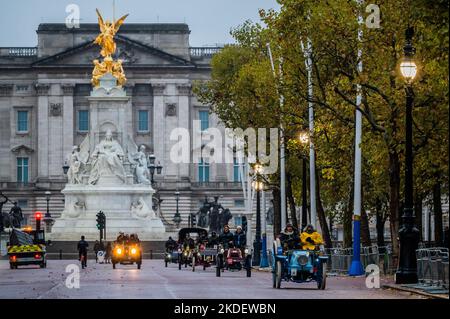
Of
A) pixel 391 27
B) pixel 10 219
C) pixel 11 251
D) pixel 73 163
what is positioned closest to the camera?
pixel 391 27

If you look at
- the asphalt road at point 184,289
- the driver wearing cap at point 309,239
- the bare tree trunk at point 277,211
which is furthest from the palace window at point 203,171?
the driver wearing cap at point 309,239

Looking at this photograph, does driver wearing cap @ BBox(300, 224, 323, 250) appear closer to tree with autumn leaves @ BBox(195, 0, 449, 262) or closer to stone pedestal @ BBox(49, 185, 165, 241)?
tree with autumn leaves @ BBox(195, 0, 449, 262)

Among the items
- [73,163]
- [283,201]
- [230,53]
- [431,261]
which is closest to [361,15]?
[431,261]

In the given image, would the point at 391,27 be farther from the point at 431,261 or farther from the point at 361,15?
the point at 431,261

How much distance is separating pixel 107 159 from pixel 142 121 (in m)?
64.8

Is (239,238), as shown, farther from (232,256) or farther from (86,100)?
(86,100)

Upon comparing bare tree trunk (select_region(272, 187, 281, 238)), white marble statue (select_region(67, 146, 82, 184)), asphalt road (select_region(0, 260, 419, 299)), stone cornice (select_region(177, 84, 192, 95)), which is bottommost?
asphalt road (select_region(0, 260, 419, 299))

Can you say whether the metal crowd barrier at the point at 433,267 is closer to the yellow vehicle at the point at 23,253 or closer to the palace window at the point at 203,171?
the yellow vehicle at the point at 23,253

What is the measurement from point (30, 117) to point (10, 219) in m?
56.0

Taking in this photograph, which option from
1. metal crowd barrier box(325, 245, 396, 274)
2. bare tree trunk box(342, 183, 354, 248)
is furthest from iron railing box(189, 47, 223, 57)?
metal crowd barrier box(325, 245, 396, 274)

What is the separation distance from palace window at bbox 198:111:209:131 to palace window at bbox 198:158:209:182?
4032 millimetres

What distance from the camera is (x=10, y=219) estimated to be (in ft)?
415

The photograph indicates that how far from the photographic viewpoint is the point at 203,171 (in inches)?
7215

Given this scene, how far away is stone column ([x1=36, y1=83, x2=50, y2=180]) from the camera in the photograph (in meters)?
178
